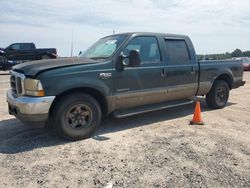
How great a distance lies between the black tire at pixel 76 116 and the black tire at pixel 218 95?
3.65m

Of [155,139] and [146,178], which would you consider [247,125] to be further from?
Answer: [146,178]

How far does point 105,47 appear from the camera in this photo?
19.5 ft

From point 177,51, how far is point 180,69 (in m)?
0.46

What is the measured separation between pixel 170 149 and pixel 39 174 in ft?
6.75

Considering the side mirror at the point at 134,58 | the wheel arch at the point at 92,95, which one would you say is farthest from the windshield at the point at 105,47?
the wheel arch at the point at 92,95

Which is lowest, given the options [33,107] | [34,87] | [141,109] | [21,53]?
[141,109]

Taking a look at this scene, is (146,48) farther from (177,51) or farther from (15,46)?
(15,46)

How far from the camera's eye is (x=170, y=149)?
4621 mm

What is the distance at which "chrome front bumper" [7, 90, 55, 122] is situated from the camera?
4.58 meters

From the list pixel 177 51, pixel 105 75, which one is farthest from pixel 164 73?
pixel 105 75

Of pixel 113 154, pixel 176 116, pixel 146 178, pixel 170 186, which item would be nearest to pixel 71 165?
pixel 113 154

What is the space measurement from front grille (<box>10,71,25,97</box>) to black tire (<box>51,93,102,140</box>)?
26.9 inches

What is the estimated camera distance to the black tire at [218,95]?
25.0 feet

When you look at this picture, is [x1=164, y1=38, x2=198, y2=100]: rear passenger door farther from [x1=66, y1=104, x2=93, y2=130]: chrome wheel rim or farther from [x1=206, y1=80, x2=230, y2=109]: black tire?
[x1=66, y1=104, x2=93, y2=130]: chrome wheel rim
